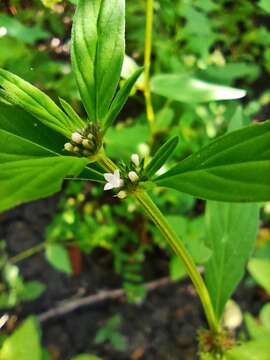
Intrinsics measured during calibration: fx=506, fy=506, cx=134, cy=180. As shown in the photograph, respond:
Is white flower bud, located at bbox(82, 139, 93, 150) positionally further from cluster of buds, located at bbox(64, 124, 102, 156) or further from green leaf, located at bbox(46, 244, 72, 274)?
green leaf, located at bbox(46, 244, 72, 274)

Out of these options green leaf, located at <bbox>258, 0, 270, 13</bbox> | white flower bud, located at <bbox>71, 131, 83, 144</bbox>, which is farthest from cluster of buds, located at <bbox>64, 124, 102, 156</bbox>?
green leaf, located at <bbox>258, 0, 270, 13</bbox>

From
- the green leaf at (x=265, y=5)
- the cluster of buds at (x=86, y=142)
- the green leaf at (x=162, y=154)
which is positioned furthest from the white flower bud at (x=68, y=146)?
the green leaf at (x=265, y=5)

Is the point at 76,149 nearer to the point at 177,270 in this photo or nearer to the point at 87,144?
the point at 87,144

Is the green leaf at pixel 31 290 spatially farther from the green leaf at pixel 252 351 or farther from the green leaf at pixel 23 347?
the green leaf at pixel 252 351

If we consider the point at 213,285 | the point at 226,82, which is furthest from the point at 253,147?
the point at 226,82

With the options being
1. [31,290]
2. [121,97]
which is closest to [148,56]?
[121,97]
